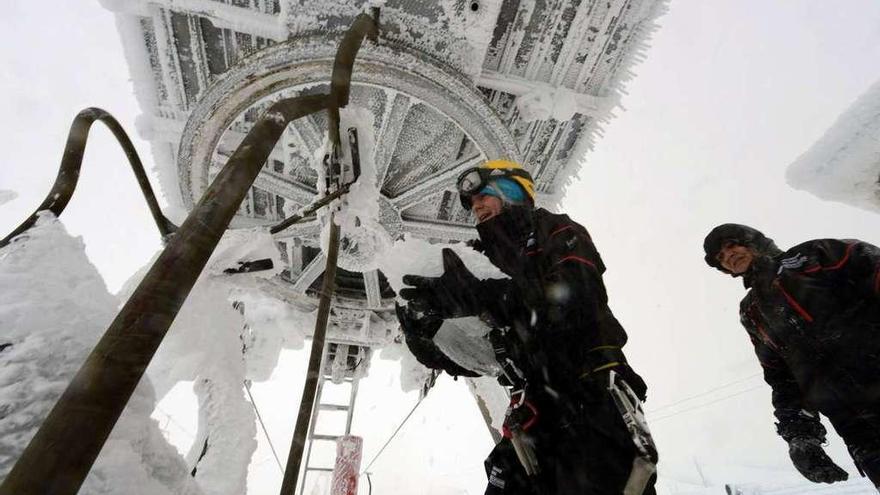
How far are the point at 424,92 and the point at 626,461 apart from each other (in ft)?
11.0

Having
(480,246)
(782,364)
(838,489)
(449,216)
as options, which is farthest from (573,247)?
(838,489)

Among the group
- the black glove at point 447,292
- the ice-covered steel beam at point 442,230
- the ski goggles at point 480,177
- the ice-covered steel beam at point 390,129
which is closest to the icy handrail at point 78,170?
the black glove at point 447,292

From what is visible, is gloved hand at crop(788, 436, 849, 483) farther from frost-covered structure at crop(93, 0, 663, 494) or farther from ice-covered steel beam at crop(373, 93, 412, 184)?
ice-covered steel beam at crop(373, 93, 412, 184)

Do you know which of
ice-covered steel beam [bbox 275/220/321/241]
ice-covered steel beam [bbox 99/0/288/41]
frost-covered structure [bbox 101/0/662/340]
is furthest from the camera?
ice-covered steel beam [bbox 275/220/321/241]

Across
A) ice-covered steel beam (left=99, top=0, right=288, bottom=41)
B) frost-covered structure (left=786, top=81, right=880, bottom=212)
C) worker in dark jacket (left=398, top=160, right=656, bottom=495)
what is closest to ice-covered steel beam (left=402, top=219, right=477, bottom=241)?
ice-covered steel beam (left=99, top=0, right=288, bottom=41)

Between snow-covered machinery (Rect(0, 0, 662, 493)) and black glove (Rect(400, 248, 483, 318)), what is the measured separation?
650 mm

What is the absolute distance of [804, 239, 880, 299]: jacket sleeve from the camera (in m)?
2.66

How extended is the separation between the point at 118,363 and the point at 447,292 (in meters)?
1.88

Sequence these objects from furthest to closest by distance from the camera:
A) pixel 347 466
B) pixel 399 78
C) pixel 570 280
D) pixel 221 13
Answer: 1. pixel 347 466
2. pixel 399 78
3. pixel 221 13
4. pixel 570 280

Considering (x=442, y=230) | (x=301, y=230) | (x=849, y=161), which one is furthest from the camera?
(x=442, y=230)

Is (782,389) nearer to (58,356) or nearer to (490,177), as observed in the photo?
(490,177)

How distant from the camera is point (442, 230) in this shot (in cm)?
579

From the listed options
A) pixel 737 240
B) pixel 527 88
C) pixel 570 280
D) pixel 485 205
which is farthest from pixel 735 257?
pixel 527 88

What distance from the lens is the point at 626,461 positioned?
72.3 inches
